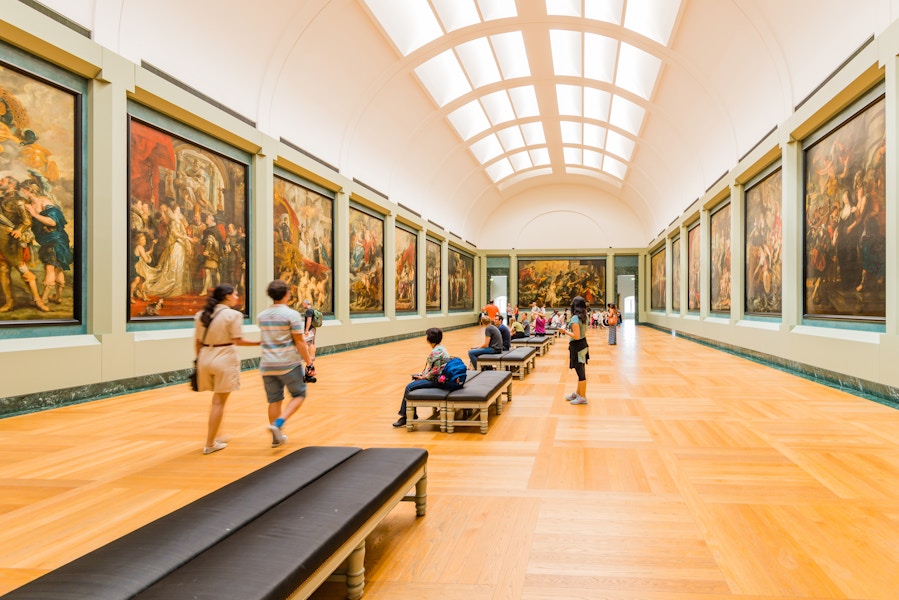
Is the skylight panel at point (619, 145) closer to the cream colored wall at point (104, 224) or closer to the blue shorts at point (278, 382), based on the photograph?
the cream colored wall at point (104, 224)

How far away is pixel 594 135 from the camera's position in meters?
30.9

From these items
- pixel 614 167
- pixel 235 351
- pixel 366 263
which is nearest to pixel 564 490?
pixel 235 351

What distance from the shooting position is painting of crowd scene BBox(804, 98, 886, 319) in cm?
930

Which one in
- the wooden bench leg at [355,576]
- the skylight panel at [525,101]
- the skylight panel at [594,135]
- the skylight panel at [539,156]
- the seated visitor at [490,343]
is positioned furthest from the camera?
the skylight panel at [539,156]

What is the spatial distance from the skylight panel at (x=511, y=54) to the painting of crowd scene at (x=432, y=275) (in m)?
10.3

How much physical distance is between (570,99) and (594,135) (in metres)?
5.17

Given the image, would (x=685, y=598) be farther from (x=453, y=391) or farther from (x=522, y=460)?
(x=453, y=391)

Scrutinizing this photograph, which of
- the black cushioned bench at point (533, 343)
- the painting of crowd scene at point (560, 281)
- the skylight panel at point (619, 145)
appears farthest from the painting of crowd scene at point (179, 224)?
the painting of crowd scene at point (560, 281)

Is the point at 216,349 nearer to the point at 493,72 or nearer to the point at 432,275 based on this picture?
the point at 493,72

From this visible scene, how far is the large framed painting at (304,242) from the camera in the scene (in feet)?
51.2

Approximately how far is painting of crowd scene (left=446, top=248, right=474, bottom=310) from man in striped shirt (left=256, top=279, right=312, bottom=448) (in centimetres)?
2791

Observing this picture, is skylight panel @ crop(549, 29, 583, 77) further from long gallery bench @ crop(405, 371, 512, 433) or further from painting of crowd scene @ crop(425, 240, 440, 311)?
long gallery bench @ crop(405, 371, 512, 433)

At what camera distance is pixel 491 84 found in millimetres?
23016

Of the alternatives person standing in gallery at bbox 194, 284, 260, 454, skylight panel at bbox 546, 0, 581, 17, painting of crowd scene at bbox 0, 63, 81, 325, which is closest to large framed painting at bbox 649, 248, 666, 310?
skylight panel at bbox 546, 0, 581, 17
